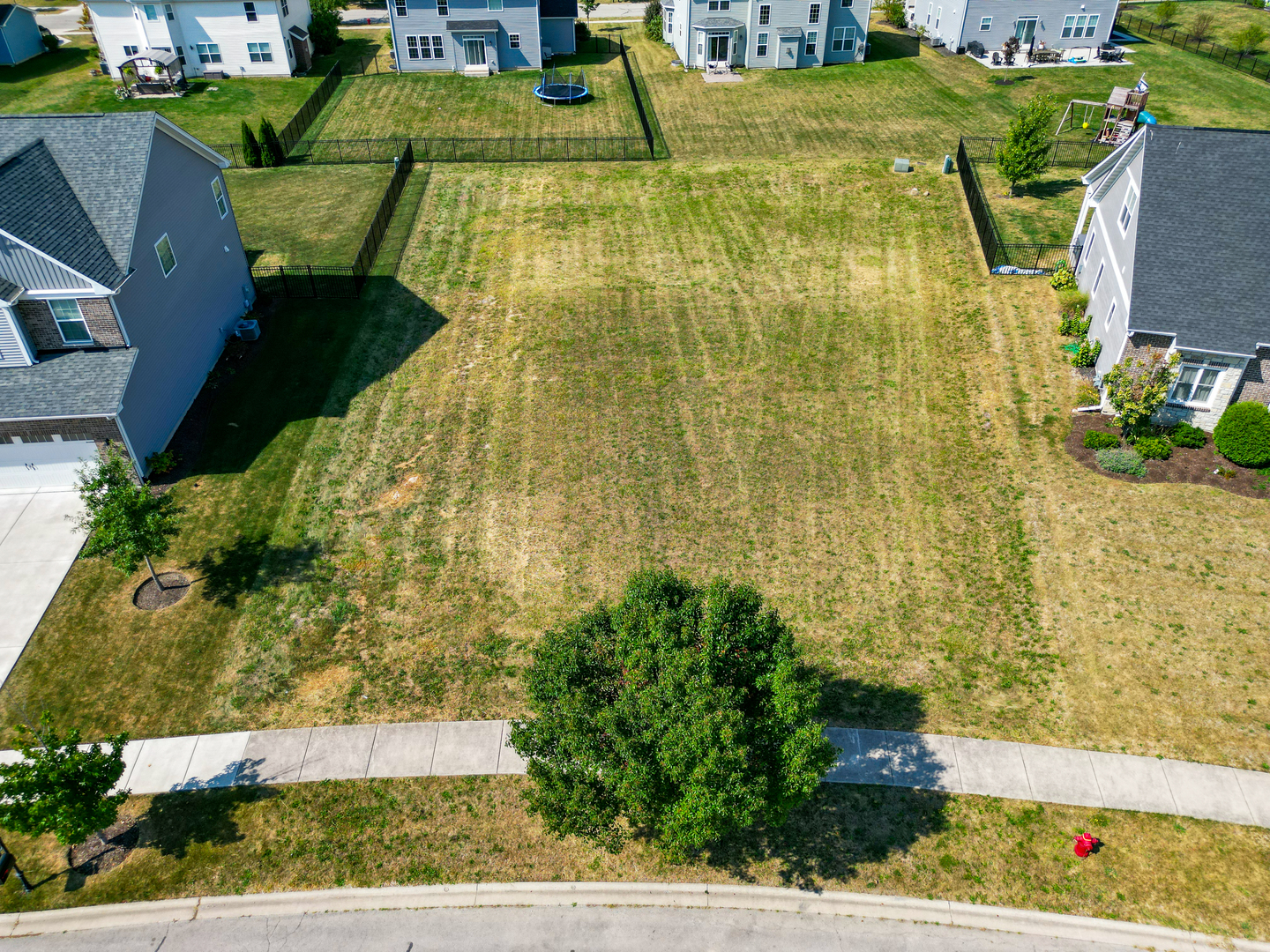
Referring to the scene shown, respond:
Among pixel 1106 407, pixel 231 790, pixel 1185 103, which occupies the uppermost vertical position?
pixel 1185 103

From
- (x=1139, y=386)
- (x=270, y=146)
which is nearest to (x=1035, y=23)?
(x=1139, y=386)

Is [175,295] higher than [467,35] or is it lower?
lower

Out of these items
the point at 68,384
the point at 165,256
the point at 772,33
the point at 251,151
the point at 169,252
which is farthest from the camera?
the point at 772,33

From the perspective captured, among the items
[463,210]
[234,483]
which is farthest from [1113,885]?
[463,210]

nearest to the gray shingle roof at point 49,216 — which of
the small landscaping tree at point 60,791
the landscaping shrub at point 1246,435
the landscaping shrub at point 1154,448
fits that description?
the small landscaping tree at point 60,791

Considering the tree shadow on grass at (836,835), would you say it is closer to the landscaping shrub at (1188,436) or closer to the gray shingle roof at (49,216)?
the landscaping shrub at (1188,436)

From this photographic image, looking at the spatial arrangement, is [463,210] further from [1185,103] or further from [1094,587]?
[1185,103]

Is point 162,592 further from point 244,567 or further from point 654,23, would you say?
point 654,23
